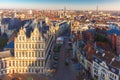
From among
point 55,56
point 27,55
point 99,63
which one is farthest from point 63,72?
point 55,56

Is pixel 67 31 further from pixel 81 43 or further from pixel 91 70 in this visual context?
pixel 91 70

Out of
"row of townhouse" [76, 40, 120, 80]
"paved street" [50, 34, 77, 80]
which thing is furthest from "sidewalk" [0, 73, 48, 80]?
"row of townhouse" [76, 40, 120, 80]

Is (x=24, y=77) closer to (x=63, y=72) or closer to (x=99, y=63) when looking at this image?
(x=63, y=72)

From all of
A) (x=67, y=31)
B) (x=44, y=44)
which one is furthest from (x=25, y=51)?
(x=67, y=31)

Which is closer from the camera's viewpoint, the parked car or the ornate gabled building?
the ornate gabled building

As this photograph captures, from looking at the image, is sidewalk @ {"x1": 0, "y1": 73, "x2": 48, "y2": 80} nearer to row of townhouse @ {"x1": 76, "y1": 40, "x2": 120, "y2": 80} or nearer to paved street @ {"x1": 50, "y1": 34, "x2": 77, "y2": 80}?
paved street @ {"x1": 50, "y1": 34, "x2": 77, "y2": 80}

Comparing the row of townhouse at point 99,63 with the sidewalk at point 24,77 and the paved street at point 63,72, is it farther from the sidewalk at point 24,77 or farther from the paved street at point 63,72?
the sidewalk at point 24,77
